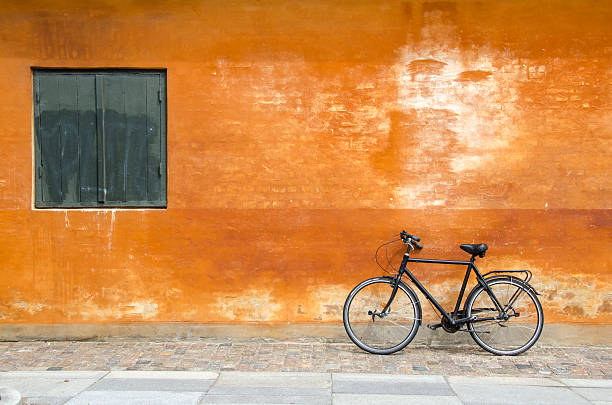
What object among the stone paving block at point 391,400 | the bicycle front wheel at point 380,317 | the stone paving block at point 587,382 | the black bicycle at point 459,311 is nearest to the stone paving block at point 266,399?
the stone paving block at point 391,400

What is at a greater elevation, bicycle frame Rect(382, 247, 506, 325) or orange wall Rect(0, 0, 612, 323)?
orange wall Rect(0, 0, 612, 323)

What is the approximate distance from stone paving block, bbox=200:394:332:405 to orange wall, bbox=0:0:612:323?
165 centimetres

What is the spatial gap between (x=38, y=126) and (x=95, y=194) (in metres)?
1.02

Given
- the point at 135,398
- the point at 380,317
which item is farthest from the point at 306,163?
the point at 135,398

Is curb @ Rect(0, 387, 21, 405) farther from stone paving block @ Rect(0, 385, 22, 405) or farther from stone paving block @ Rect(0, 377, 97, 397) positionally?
stone paving block @ Rect(0, 377, 97, 397)

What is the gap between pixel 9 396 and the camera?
4.18m

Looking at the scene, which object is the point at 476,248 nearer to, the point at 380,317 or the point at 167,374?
the point at 380,317

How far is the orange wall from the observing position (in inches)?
233

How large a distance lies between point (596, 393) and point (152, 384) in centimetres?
390

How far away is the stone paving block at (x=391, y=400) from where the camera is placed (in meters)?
4.25

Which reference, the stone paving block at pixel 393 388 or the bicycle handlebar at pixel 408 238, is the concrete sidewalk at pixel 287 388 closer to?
the stone paving block at pixel 393 388

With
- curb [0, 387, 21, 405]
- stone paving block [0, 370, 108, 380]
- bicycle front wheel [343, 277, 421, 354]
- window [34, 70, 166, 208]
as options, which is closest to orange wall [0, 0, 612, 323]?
window [34, 70, 166, 208]

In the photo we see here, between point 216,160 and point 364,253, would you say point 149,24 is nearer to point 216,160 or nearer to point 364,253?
point 216,160

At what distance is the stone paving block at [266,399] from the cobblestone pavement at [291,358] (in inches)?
Answer: 27.9
